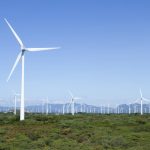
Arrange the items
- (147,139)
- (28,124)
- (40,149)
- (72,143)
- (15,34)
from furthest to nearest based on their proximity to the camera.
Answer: (15,34) → (28,124) → (147,139) → (72,143) → (40,149)

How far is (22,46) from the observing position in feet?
287

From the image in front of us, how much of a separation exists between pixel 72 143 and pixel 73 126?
20756 mm

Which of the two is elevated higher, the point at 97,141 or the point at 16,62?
the point at 16,62

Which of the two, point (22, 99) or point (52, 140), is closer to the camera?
point (52, 140)

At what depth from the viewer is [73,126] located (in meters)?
70.9

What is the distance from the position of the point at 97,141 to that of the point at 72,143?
334 cm

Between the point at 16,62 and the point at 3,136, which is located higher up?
the point at 16,62

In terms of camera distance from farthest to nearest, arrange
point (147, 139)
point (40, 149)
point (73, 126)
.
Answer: point (73, 126), point (147, 139), point (40, 149)

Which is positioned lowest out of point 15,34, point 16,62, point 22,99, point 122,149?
point 122,149

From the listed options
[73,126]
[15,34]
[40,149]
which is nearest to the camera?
[40,149]

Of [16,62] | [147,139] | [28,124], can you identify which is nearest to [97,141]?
[147,139]

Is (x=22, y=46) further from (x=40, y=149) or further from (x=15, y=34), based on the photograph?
(x=40, y=149)

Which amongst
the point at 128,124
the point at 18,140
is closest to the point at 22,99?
the point at 128,124

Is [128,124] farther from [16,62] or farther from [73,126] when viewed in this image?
[16,62]
